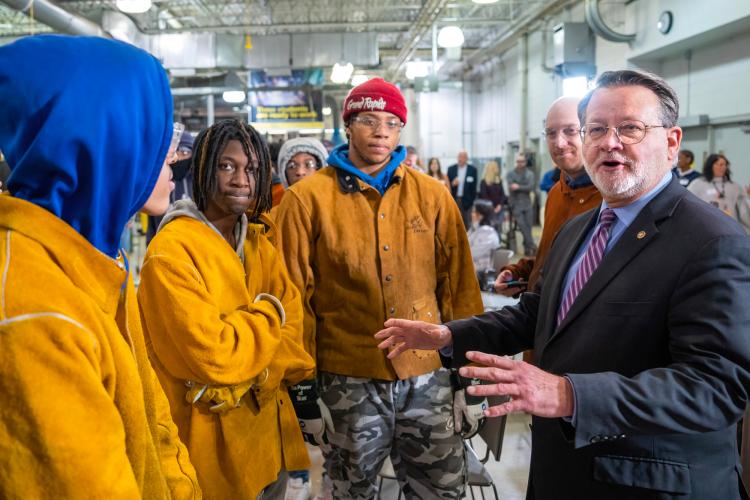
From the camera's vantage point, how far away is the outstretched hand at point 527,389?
119 cm

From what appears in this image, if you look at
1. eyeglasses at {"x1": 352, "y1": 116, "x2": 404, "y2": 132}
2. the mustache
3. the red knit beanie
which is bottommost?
the mustache

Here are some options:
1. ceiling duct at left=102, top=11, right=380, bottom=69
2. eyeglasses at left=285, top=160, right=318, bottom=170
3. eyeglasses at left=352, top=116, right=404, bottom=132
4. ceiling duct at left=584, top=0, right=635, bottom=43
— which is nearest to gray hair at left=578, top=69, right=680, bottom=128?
eyeglasses at left=352, top=116, right=404, bottom=132

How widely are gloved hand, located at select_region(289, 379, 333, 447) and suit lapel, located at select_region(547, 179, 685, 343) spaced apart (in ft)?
3.30

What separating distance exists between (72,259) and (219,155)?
1.06 m

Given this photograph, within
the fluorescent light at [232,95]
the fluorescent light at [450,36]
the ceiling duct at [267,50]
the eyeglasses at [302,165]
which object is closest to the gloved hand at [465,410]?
the eyeglasses at [302,165]

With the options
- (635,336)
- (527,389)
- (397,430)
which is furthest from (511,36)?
(527,389)

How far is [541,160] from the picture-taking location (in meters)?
14.3

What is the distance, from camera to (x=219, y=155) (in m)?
1.97

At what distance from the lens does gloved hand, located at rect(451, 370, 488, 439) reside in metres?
2.27

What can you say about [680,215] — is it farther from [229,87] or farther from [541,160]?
[541,160]

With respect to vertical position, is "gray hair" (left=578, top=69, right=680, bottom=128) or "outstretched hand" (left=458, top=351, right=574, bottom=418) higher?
"gray hair" (left=578, top=69, right=680, bottom=128)

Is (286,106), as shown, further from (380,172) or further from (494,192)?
(380,172)

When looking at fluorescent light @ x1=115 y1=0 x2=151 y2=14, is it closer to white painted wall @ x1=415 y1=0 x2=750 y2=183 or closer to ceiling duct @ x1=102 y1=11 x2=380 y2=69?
ceiling duct @ x1=102 y1=11 x2=380 y2=69

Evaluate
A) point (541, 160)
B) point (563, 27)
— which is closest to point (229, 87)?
point (563, 27)
